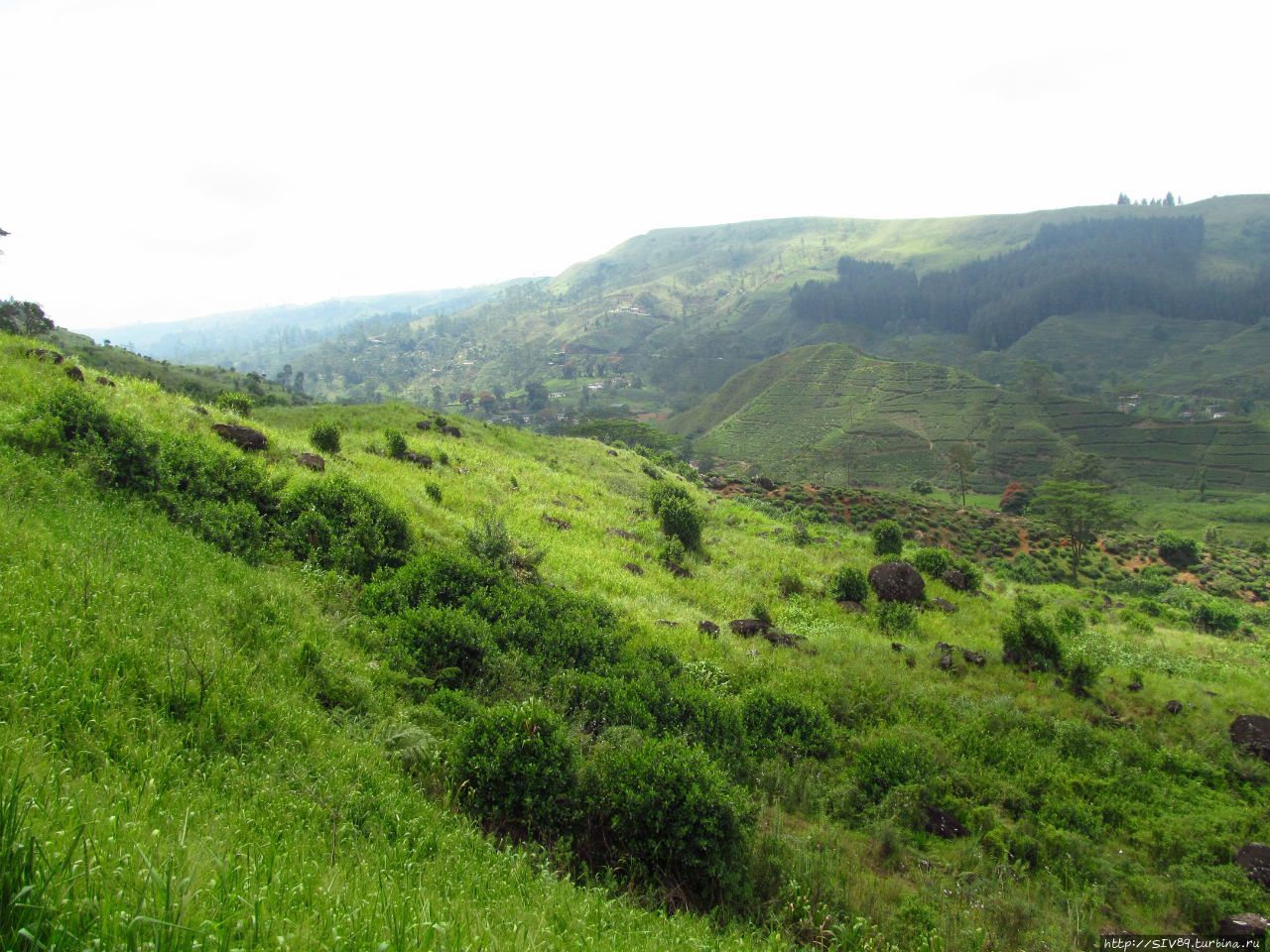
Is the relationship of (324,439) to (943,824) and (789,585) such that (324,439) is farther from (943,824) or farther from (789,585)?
(943,824)

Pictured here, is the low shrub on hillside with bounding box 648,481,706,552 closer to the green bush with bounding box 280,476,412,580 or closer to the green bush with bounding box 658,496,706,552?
the green bush with bounding box 658,496,706,552

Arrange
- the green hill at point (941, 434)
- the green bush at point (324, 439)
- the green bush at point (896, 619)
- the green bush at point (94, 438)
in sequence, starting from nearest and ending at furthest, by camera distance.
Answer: the green bush at point (94, 438)
the green bush at point (896, 619)
the green bush at point (324, 439)
the green hill at point (941, 434)

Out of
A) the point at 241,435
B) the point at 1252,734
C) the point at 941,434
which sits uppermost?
the point at 241,435

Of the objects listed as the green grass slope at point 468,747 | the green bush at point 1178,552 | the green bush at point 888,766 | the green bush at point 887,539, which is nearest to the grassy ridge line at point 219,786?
the green grass slope at point 468,747

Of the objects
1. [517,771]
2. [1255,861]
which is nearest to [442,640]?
[517,771]

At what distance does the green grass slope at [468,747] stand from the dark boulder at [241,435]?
287 millimetres

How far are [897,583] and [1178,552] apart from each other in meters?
41.6

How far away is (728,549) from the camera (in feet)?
65.1

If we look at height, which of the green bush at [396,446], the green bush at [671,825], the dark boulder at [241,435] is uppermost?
the dark boulder at [241,435]

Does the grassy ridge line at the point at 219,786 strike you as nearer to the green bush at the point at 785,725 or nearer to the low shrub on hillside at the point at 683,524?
the green bush at the point at 785,725

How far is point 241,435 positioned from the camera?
12414mm

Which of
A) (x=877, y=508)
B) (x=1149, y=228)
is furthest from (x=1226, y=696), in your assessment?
(x=1149, y=228)

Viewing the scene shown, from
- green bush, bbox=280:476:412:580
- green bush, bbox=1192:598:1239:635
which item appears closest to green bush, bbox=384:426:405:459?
green bush, bbox=280:476:412:580

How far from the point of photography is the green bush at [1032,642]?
39.5 feet
